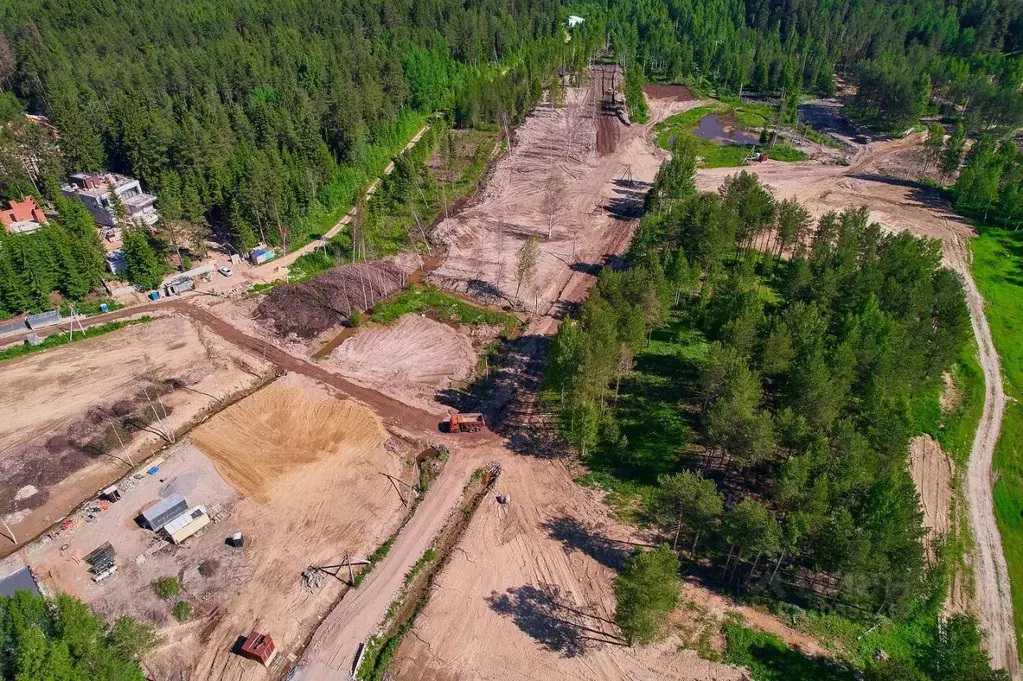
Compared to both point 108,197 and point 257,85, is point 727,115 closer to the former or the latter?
point 257,85

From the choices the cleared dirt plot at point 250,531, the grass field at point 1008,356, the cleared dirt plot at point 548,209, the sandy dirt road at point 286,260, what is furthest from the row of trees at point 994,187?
the cleared dirt plot at point 250,531

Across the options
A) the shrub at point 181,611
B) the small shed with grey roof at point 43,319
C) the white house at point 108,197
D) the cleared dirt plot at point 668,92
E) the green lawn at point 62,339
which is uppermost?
the cleared dirt plot at point 668,92

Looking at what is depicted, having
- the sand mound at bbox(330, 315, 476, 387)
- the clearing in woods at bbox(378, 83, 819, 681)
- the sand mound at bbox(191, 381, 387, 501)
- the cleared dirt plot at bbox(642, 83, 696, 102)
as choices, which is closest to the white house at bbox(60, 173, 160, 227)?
the sand mound at bbox(330, 315, 476, 387)

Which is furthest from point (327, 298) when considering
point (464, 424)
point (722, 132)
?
point (722, 132)

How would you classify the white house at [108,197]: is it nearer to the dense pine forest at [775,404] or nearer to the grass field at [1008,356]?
the dense pine forest at [775,404]

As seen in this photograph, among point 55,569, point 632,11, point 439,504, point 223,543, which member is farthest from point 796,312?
point 632,11

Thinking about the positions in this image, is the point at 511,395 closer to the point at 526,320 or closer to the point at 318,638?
the point at 526,320

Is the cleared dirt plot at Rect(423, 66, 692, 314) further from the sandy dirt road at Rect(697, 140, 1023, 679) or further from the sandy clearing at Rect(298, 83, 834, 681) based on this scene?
the sandy clearing at Rect(298, 83, 834, 681)
